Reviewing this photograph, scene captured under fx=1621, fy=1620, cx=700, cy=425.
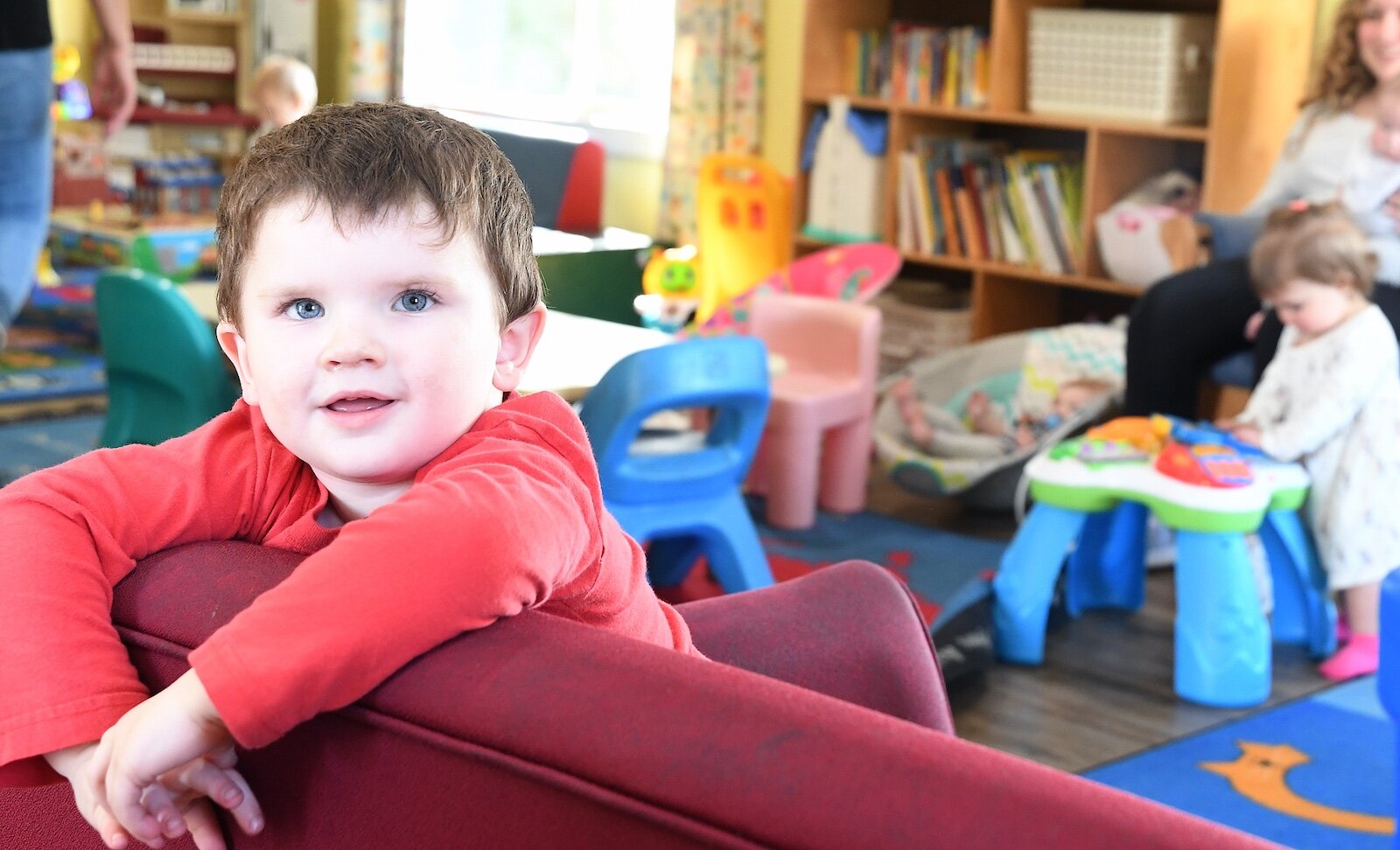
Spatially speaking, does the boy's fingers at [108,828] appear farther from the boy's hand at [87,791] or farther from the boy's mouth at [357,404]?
the boy's mouth at [357,404]

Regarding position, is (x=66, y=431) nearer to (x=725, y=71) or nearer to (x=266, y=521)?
(x=725, y=71)


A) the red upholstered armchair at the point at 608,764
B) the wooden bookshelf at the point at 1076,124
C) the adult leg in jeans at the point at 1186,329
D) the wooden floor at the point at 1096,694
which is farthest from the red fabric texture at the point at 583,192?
the red upholstered armchair at the point at 608,764

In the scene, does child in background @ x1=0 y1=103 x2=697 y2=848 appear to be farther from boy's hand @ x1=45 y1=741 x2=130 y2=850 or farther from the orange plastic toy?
the orange plastic toy

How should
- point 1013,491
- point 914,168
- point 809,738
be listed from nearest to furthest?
1. point 809,738
2. point 1013,491
3. point 914,168

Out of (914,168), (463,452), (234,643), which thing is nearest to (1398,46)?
(914,168)

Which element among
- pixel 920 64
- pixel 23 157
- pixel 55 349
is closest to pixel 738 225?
pixel 920 64

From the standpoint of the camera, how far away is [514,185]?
0.93 metres

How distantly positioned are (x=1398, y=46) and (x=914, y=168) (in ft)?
4.79

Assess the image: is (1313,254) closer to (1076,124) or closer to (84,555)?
(1076,124)

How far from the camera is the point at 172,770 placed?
2.36 feet

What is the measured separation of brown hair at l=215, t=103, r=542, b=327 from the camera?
84 cm

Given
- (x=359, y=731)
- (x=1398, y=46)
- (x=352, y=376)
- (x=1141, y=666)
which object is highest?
(x=1398, y=46)

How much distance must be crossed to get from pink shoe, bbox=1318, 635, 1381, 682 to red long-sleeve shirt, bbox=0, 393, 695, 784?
2.01 m

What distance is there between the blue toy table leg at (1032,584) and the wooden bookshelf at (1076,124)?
1375 millimetres
